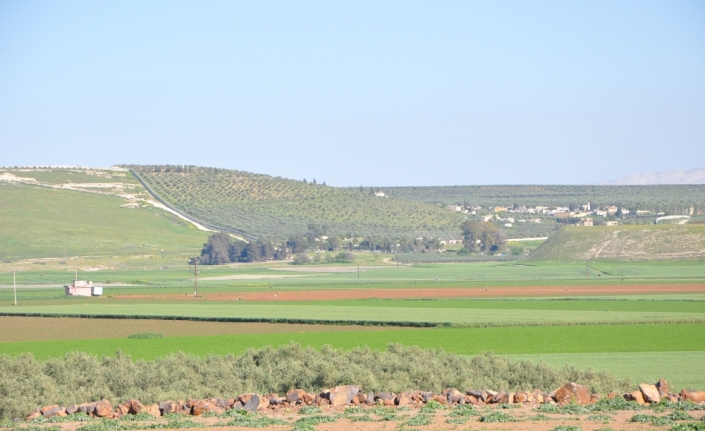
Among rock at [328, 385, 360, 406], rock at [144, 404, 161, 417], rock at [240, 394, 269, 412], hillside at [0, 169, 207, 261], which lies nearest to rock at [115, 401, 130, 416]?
rock at [144, 404, 161, 417]

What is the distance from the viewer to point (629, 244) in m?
127

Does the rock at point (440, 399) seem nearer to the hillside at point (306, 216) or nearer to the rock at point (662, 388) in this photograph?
the rock at point (662, 388)

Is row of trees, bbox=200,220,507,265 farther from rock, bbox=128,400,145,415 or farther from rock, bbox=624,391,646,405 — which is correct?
rock, bbox=624,391,646,405

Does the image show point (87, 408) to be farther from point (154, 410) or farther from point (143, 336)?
point (143, 336)

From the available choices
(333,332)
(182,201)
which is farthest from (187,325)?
(182,201)

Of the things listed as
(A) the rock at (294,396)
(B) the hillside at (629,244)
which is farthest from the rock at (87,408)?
(B) the hillside at (629,244)

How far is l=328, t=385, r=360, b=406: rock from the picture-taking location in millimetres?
22094

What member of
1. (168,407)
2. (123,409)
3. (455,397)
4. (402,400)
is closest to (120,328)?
(123,409)

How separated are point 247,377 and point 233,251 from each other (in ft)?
394

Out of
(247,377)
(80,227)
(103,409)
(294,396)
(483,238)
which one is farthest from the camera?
(80,227)

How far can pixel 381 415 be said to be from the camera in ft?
67.1

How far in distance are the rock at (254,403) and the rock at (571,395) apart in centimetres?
635

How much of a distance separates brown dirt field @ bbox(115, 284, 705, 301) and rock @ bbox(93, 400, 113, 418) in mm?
47820

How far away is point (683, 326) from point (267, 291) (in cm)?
4307
